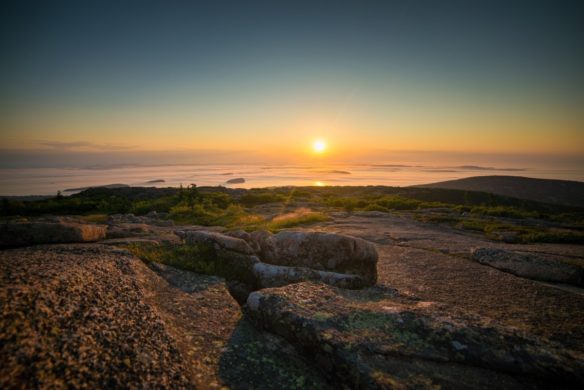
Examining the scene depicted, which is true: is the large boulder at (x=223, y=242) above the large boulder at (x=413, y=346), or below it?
above

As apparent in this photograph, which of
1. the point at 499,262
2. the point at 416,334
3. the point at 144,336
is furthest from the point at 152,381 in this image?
Result: the point at 499,262

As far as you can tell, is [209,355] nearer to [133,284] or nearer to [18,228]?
[133,284]

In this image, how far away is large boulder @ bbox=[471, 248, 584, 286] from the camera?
Result: 6906 mm

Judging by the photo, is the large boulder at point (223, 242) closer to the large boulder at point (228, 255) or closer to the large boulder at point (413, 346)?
the large boulder at point (228, 255)

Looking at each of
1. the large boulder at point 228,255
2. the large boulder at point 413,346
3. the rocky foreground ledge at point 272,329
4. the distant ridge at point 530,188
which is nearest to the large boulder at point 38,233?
the rocky foreground ledge at point 272,329

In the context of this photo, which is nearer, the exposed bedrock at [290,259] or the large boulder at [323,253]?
the exposed bedrock at [290,259]

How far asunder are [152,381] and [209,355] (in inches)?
38.5

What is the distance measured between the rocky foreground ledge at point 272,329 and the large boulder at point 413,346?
0.6 inches

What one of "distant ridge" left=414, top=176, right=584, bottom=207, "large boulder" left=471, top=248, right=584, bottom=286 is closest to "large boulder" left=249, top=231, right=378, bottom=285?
"large boulder" left=471, top=248, right=584, bottom=286

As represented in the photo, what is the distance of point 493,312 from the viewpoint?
5.21 metres

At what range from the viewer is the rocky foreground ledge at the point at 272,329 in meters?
3.12

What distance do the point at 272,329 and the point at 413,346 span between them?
7.04ft

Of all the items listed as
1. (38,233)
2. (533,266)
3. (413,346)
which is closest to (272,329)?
(413,346)

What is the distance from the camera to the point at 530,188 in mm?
83562
